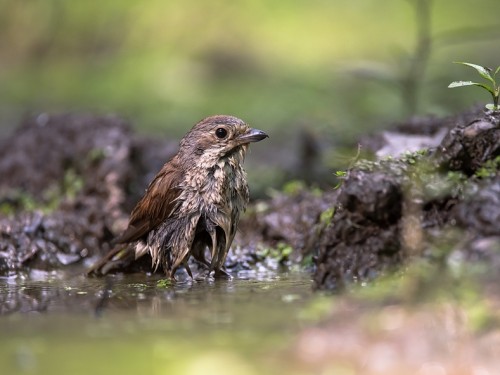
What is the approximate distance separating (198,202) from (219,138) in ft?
1.88

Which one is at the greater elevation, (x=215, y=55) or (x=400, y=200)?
(x=215, y=55)

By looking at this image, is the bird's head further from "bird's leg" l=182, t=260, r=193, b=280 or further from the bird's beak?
"bird's leg" l=182, t=260, r=193, b=280

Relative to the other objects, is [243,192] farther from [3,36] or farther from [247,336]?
[3,36]

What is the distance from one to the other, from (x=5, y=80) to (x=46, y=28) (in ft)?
5.26

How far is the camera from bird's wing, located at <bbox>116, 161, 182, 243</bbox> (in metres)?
6.60

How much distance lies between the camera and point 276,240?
7.78m

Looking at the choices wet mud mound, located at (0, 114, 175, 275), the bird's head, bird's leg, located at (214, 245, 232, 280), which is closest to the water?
bird's leg, located at (214, 245, 232, 280)

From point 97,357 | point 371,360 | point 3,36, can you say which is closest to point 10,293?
point 97,357

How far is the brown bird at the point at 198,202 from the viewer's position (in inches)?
254

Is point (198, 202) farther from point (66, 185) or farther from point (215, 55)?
point (215, 55)

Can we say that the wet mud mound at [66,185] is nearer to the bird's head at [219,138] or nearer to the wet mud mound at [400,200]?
the bird's head at [219,138]

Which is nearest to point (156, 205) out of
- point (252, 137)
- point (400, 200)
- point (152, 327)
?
point (252, 137)

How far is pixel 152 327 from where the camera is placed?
436 centimetres

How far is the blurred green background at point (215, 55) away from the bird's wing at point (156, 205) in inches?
251
